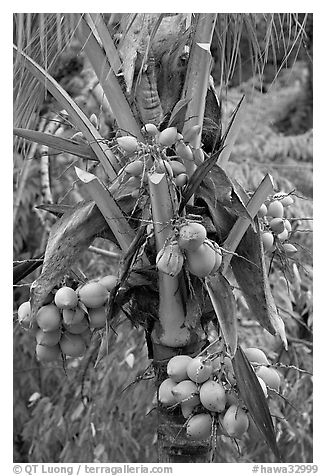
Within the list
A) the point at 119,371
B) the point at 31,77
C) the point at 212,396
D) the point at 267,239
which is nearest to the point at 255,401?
the point at 212,396

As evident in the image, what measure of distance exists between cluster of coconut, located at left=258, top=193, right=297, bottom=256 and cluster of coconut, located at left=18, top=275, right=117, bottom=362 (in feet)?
0.72

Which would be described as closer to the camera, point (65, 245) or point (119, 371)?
point (65, 245)

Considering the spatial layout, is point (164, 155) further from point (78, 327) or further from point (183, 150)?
point (78, 327)

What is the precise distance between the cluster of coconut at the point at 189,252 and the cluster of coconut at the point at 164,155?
0.20 ft

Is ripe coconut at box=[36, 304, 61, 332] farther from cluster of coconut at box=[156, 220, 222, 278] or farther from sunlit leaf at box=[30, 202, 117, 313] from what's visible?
cluster of coconut at box=[156, 220, 222, 278]

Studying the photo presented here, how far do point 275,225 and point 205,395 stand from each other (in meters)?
0.27

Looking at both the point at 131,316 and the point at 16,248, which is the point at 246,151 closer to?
the point at 16,248

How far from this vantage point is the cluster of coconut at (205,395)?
631 millimetres

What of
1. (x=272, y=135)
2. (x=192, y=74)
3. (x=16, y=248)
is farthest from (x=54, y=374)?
(x=192, y=74)

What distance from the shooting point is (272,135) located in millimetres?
2307

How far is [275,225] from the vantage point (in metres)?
0.81

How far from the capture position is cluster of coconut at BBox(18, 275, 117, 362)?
672 millimetres

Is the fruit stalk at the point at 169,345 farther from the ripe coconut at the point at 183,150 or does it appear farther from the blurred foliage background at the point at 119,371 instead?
the blurred foliage background at the point at 119,371

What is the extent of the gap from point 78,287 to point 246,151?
1.54 metres
